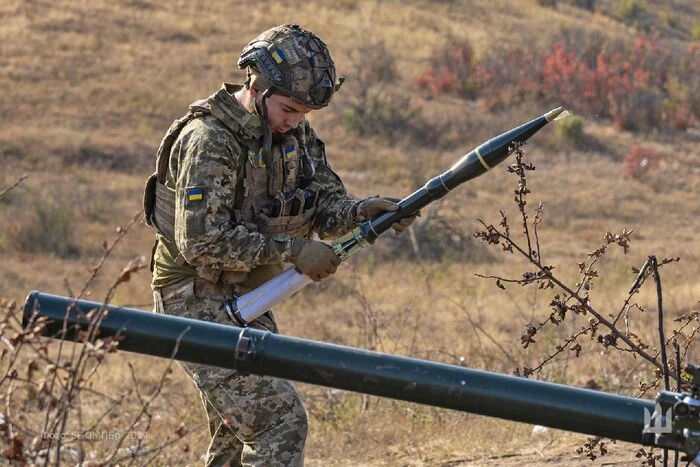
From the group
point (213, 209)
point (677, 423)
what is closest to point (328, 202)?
point (213, 209)

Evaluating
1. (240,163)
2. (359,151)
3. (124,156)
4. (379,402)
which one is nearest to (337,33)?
(359,151)

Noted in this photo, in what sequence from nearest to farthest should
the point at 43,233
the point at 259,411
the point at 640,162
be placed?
the point at 259,411, the point at 43,233, the point at 640,162

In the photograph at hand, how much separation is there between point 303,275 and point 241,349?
1.16 meters

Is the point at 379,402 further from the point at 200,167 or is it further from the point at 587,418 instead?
the point at 587,418

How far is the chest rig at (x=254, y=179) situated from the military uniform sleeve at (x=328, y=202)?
8 centimetres

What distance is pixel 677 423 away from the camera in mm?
2639

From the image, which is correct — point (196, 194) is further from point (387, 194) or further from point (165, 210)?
point (387, 194)

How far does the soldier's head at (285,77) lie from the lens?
405 cm

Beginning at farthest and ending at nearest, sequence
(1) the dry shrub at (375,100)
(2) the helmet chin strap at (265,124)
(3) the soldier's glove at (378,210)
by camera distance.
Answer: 1. (1) the dry shrub at (375,100)
2. (3) the soldier's glove at (378,210)
3. (2) the helmet chin strap at (265,124)

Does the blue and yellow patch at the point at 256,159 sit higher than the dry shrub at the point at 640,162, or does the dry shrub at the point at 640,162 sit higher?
the blue and yellow patch at the point at 256,159

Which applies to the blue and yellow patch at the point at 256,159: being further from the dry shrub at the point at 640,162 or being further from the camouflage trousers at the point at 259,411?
the dry shrub at the point at 640,162

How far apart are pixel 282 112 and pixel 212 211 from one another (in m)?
0.47

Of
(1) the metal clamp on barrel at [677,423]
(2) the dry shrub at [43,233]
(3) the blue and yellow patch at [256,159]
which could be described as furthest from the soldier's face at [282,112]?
(2) the dry shrub at [43,233]

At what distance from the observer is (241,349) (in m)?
2.90
